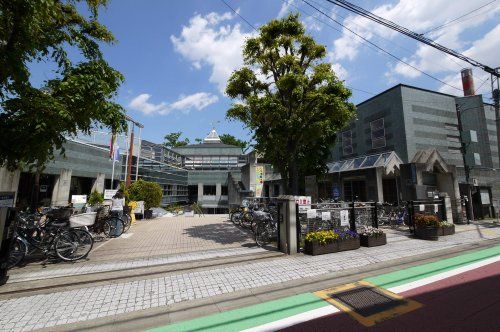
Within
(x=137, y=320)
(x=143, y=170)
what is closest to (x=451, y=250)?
(x=137, y=320)

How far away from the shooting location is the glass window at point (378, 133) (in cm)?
1895

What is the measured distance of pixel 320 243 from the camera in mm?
7703

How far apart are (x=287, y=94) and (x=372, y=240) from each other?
20.5 feet

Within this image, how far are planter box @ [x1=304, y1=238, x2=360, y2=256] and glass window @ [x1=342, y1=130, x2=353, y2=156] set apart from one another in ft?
49.5

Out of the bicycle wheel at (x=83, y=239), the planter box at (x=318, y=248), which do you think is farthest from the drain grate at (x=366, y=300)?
the bicycle wheel at (x=83, y=239)

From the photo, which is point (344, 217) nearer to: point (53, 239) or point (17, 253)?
point (53, 239)

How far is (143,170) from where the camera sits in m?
26.3

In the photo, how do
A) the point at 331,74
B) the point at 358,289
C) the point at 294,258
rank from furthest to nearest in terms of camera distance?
the point at 331,74 < the point at 294,258 < the point at 358,289

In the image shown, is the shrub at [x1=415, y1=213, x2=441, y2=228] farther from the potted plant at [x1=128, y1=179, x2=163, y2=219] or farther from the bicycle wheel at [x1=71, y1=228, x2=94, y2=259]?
the potted plant at [x1=128, y1=179, x2=163, y2=219]

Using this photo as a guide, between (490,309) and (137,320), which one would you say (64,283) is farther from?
(490,309)

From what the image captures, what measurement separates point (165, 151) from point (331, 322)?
3002 centimetres

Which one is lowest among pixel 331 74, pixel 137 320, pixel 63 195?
pixel 137 320

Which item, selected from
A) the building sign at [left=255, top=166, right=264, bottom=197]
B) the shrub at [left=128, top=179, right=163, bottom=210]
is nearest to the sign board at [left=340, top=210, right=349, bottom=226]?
the building sign at [left=255, top=166, right=264, bottom=197]

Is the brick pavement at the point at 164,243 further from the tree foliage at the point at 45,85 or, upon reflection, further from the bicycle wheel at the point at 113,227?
the tree foliage at the point at 45,85
